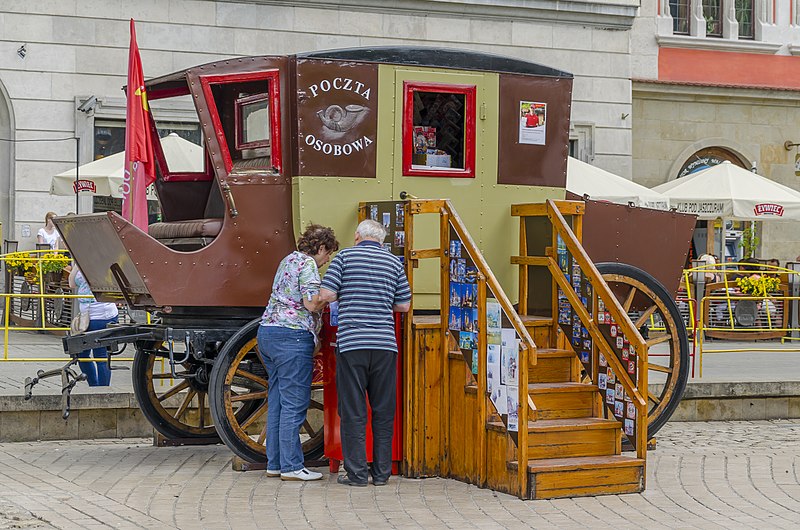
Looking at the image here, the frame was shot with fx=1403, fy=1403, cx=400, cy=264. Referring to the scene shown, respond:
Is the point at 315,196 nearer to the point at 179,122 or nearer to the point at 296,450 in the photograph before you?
the point at 296,450

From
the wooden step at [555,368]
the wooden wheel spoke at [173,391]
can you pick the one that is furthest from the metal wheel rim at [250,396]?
the wooden step at [555,368]

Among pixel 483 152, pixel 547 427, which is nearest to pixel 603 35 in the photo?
pixel 483 152

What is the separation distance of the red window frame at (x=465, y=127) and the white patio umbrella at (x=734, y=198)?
30.6 ft

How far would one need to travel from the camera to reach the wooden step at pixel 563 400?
9.59 meters

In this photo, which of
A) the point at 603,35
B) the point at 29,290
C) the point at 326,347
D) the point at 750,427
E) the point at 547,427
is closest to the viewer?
the point at 547,427

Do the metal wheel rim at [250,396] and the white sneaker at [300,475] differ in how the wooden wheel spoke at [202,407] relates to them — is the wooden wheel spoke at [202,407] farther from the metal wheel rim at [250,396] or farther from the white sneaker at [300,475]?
the white sneaker at [300,475]

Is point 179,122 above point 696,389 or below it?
above

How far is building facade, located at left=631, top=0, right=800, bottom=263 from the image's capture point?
2600 cm

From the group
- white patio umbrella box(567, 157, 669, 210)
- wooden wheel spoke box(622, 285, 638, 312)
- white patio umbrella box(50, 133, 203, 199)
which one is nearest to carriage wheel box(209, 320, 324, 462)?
wooden wheel spoke box(622, 285, 638, 312)

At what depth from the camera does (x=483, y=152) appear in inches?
410

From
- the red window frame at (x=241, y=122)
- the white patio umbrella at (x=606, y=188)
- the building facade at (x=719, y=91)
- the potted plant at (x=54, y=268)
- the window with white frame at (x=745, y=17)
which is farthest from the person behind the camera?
the window with white frame at (x=745, y=17)

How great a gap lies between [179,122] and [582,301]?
17.2ft

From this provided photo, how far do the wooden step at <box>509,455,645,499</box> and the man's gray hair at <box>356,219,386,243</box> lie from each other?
1.74 meters

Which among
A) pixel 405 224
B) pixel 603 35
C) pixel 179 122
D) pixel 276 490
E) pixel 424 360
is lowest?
pixel 276 490
